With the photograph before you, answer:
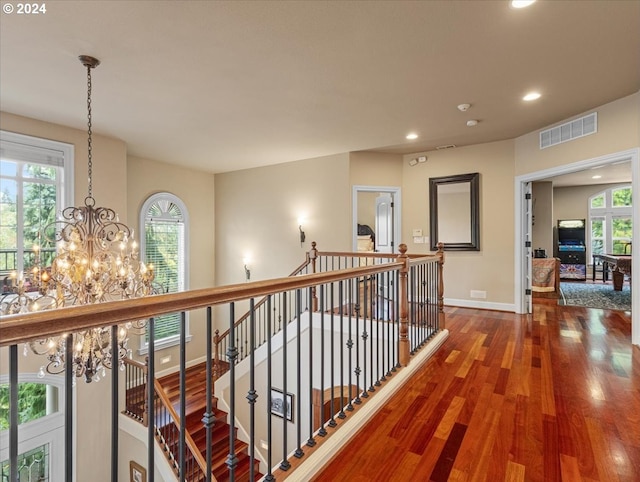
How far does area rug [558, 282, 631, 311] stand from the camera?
5.43 meters

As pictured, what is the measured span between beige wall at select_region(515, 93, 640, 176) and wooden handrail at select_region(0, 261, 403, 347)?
4.33 metres

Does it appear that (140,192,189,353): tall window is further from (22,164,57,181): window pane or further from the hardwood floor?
the hardwood floor

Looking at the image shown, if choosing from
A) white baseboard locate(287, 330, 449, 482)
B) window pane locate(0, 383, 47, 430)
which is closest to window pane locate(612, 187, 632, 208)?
white baseboard locate(287, 330, 449, 482)

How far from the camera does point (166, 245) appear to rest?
642 cm

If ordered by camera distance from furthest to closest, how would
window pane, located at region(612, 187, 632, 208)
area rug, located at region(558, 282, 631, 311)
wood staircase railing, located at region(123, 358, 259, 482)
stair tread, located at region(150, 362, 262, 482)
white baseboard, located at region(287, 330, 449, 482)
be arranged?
1. window pane, located at region(612, 187, 632, 208)
2. area rug, located at region(558, 282, 631, 311)
3. stair tread, located at region(150, 362, 262, 482)
4. wood staircase railing, located at region(123, 358, 259, 482)
5. white baseboard, located at region(287, 330, 449, 482)

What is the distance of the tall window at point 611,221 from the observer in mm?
9234

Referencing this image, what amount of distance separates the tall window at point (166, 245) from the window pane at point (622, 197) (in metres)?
11.7

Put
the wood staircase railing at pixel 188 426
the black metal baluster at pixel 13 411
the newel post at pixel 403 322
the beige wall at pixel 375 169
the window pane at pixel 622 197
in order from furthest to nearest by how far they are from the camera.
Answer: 1. the window pane at pixel 622 197
2. the beige wall at pixel 375 169
3. the wood staircase railing at pixel 188 426
4. the newel post at pixel 403 322
5. the black metal baluster at pixel 13 411

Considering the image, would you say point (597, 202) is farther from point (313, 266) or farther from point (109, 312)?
point (109, 312)

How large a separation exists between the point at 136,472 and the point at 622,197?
1309 cm

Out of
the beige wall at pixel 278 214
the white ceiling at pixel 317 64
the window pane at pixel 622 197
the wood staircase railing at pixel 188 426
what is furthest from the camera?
the window pane at pixel 622 197

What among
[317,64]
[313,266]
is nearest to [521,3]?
[317,64]

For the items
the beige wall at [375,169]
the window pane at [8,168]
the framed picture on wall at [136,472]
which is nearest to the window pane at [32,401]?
the framed picture on wall at [136,472]

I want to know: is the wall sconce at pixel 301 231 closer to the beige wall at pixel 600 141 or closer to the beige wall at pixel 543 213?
the beige wall at pixel 600 141
